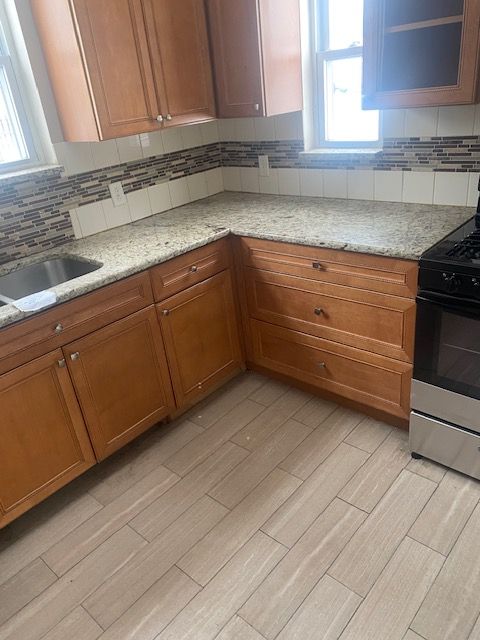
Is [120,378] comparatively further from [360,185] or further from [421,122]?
[421,122]

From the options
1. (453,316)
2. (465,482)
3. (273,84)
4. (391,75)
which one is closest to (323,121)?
(273,84)

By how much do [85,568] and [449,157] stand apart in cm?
230

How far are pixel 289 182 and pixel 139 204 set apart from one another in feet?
2.83

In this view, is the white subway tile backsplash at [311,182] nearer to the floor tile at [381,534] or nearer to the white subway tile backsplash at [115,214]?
the white subway tile backsplash at [115,214]

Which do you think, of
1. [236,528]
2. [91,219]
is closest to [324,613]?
[236,528]

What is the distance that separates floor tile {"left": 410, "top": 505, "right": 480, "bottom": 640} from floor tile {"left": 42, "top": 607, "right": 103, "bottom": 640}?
1.01 m

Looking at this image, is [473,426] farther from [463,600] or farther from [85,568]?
[85,568]

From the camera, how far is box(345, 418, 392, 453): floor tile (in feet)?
7.30

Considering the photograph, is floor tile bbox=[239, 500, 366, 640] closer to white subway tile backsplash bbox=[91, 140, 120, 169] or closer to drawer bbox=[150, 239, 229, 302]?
drawer bbox=[150, 239, 229, 302]

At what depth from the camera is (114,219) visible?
2.62m

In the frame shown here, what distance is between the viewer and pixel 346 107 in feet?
8.48

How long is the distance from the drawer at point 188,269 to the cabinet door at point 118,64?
0.62 m

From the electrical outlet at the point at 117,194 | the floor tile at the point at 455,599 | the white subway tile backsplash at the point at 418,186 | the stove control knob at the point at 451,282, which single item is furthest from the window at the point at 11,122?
the floor tile at the point at 455,599

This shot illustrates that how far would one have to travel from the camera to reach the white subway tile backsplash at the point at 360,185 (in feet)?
8.32
